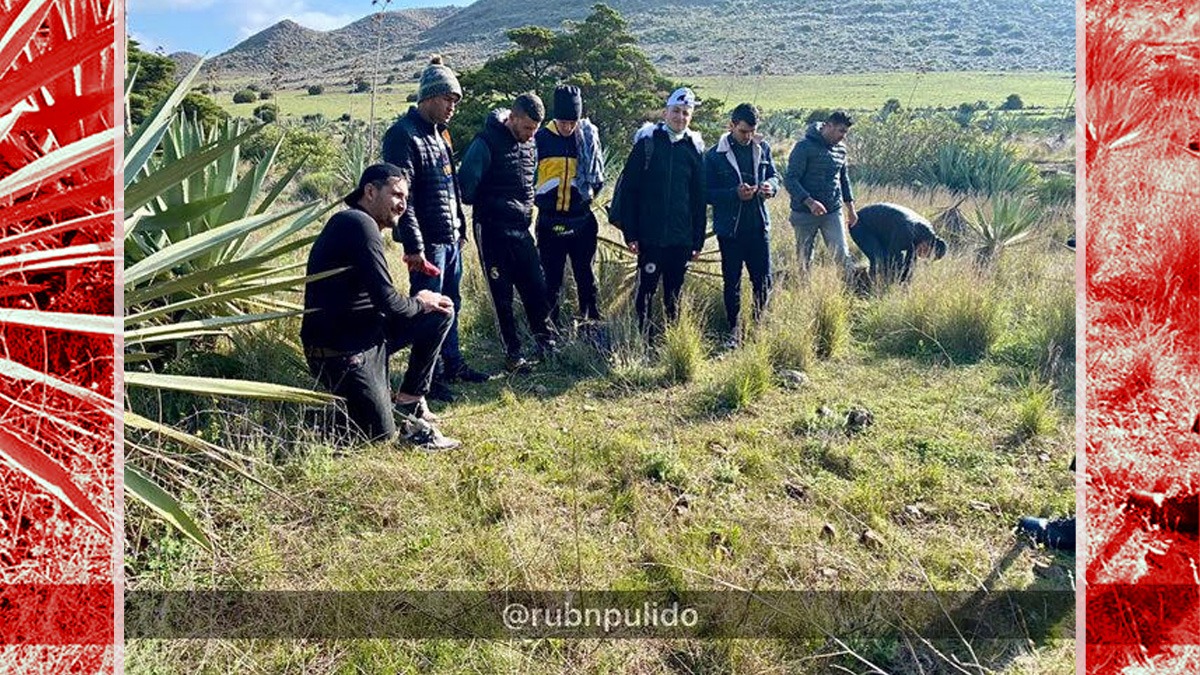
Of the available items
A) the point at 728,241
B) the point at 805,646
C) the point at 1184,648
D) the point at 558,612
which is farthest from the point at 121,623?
the point at 728,241

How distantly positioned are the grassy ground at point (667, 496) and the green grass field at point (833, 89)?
224cm

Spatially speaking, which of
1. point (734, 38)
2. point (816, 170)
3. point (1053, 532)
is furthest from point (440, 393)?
A: point (734, 38)

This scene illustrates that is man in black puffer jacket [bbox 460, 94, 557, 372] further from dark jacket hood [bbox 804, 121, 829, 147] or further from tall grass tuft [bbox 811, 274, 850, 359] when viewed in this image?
dark jacket hood [bbox 804, 121, 829, 147]

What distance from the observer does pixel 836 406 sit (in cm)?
364

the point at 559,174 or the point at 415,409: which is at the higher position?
the point at 559,174

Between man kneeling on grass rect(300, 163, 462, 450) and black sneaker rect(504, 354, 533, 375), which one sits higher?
man kneeling on grass rect(300, 163, 462, 450)

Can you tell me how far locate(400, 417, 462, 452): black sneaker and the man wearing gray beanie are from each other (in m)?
0.61

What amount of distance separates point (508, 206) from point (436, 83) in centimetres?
81

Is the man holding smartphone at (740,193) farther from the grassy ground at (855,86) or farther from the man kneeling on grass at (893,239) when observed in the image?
the grassy ground at (855,86)

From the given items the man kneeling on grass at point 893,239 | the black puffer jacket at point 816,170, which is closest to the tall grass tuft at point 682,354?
the black puffer jacket at point 816,170

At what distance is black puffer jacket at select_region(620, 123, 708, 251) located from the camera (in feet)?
14.2

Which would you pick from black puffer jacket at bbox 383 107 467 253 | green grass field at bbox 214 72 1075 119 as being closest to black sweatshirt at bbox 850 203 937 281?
green grass field at bbox 214 72 1075 119

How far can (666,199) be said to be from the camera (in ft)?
14.3

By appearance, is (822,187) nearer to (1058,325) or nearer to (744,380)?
(1058,325)
